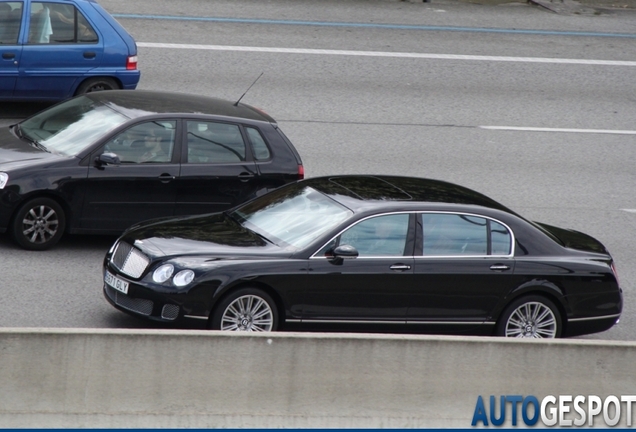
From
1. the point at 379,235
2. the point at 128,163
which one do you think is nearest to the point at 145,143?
the point at 128,163

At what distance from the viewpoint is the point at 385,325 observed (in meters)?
9.25

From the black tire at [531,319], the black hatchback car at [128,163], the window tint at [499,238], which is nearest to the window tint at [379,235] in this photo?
the window tint at [499,238]

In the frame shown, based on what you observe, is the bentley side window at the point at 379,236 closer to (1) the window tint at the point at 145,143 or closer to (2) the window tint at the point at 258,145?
(2) the window tint at the point at 258,145

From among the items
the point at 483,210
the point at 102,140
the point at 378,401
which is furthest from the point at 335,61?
the point at 378,401

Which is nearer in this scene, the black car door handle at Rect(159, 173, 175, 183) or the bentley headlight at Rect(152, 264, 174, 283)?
the bentley headlight at Rect(152, 264, 174, 283)

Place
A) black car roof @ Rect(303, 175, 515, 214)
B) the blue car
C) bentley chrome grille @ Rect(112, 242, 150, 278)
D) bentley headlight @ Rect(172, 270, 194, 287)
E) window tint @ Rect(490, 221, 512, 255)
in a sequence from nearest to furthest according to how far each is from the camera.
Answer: bentley headlight @ Rect(172, 270, 194, 287) → bentley chrome grille @ Rect(112, 242, 150, 278) → window tint @ Rect(490, 221, 512, 255) → black car roof @ Rect(303, 175, 515, 214) → the blue car

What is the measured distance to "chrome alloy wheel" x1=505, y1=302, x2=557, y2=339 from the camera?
955cm

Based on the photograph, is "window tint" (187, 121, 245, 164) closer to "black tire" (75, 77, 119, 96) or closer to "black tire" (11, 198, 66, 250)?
"black tire" (11, 198, 66, 250)

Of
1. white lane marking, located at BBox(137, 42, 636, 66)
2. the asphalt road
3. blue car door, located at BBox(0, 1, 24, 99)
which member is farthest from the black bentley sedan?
white lane marking, located at BBox(137, 42, 636, 66)

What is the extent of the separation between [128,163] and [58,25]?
4261 mm

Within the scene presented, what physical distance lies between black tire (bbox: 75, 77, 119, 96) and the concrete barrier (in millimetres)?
7750

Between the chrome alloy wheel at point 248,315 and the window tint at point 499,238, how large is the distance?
215 centimetres

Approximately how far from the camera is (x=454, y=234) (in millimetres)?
9430

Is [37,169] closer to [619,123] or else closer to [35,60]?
[35,60]
